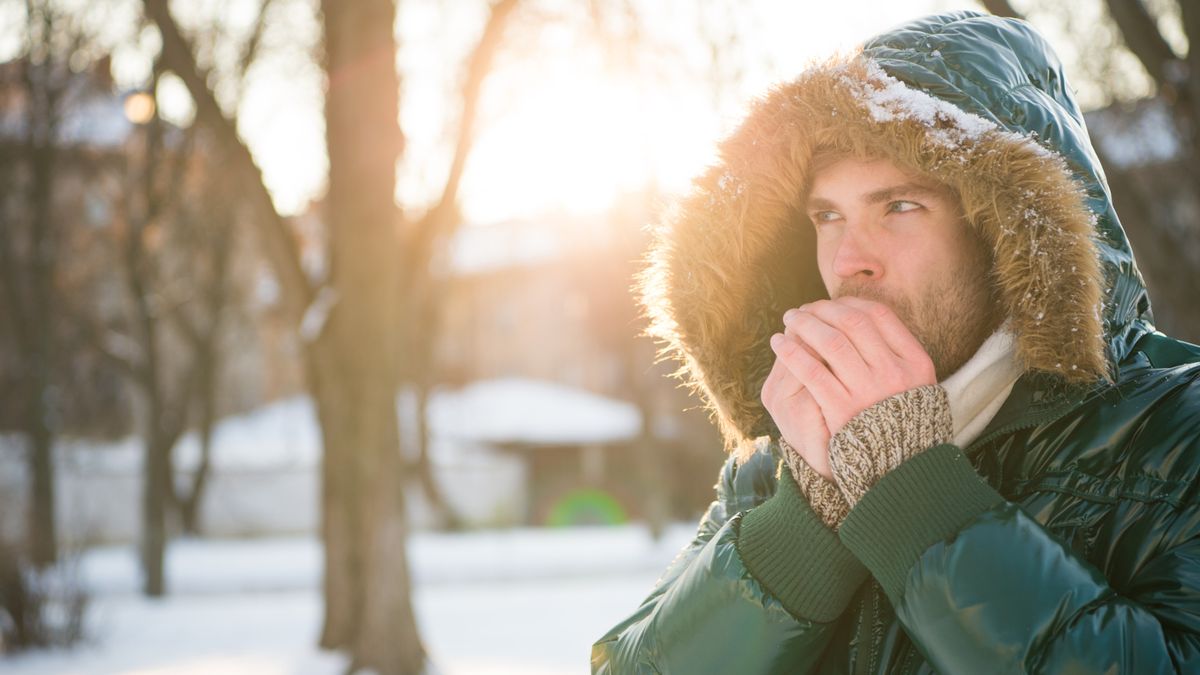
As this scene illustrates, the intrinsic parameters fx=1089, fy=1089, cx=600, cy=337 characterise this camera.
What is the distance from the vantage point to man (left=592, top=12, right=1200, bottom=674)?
142 cm

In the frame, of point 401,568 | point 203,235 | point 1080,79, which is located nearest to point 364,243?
point 401,568

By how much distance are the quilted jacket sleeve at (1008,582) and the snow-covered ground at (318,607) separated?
6964 millimetres

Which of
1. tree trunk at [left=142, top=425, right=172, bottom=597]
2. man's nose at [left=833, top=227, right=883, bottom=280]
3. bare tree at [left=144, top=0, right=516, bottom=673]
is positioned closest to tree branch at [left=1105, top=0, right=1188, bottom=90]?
man's nose at [left=833, top=227, right=883, bottom=280]

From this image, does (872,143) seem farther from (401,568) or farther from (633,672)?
(401,568)

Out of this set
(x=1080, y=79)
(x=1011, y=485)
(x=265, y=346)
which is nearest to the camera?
(x=1011, y=485)

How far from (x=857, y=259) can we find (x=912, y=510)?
1.72ft

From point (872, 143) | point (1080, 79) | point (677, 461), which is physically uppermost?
point (1080, 79)

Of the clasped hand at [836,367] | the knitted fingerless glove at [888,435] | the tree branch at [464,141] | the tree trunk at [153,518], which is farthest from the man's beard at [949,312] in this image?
the tree trunk at [153,518]

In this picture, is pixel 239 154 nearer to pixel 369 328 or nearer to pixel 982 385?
pixel 369 328

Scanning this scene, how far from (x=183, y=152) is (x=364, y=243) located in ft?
35.2

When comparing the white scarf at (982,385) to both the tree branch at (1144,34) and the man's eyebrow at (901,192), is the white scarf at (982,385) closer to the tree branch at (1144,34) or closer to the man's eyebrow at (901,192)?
the man's eyebrow at (901,192)

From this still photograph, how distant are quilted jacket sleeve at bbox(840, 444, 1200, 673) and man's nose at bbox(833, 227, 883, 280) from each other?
0.44 meters

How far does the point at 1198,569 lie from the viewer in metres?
1.38

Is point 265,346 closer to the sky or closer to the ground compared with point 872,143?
closer to the ground
